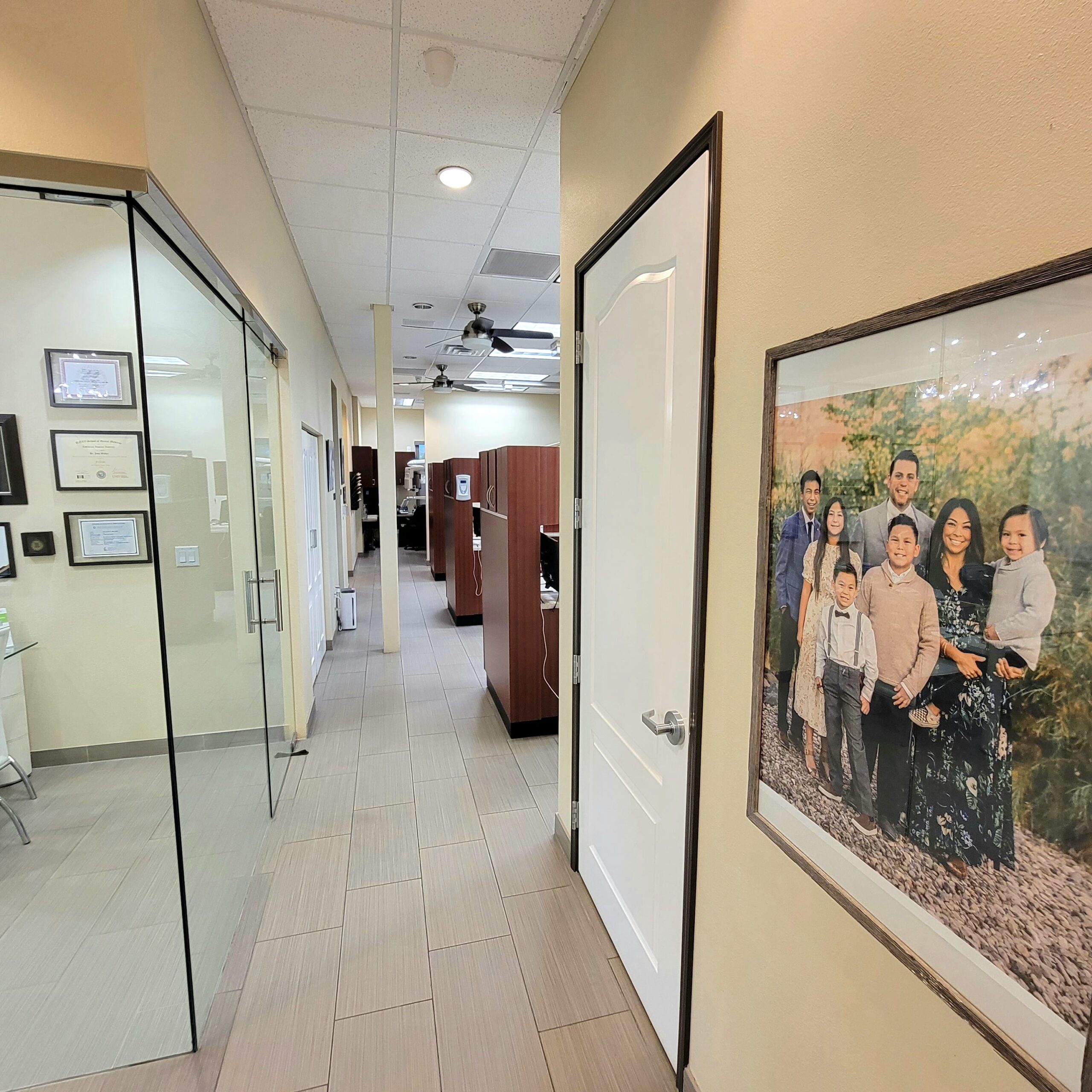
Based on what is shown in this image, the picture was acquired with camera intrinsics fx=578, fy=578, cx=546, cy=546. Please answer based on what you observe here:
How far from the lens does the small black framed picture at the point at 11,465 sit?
281 centimetres

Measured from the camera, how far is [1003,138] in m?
0.66

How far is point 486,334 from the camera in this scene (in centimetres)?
482

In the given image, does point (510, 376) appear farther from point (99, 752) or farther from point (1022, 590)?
point (1022, 590)

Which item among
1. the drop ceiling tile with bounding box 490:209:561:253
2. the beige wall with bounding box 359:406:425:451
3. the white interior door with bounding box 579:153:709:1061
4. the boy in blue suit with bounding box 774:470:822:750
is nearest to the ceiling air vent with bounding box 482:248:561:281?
the drop ceiling tile with bounding box 490:209:561:253

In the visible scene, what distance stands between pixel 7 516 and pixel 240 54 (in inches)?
94.7

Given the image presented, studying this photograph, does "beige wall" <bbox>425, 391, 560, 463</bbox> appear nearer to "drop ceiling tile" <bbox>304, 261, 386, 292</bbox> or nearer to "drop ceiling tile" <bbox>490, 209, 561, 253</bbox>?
"drop ceiling tile" <bbox>304, 261, 386, 292</bbox>

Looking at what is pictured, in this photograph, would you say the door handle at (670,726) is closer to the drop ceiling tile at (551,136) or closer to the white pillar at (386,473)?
the drop ceiling tile at (551,136)

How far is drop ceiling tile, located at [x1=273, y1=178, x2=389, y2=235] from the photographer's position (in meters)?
2.84

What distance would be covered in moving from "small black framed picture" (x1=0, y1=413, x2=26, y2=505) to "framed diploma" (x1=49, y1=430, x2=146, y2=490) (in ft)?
0.46

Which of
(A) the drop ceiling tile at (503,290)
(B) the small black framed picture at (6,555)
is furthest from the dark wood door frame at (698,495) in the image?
(B) the small black framed picture at (6,555)

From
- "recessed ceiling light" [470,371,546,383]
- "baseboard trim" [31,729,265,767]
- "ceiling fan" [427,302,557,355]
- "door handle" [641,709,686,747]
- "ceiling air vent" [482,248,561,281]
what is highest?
"recessed ceiling light" [470,371,546,383]

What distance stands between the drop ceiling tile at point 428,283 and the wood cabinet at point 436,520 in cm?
303

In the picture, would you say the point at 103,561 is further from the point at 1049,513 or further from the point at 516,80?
the point at 1049,513

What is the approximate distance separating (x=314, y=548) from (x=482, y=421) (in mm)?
5937
